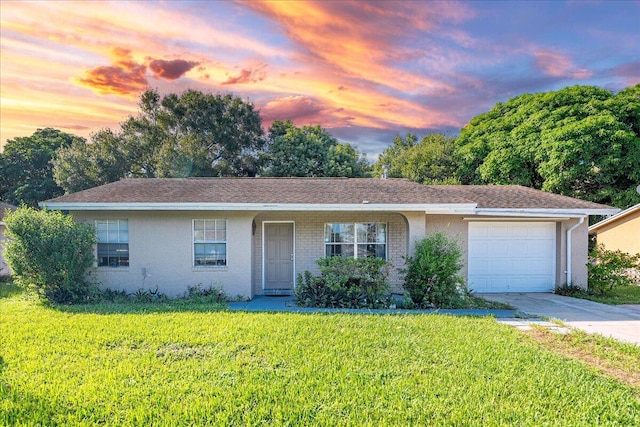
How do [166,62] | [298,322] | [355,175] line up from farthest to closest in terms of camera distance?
[355,175]
[166,62]
[298,322]

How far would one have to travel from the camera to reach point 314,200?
33.4 feet

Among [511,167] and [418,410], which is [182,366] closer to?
[418,410]

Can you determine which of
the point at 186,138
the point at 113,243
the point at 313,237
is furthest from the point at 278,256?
the point at 186,138

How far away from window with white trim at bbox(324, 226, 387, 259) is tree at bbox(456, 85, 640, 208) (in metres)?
13.9

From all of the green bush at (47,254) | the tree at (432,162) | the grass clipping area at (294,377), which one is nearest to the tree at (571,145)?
the tree at (432,162)

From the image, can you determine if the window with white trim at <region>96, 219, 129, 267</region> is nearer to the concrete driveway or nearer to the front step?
the front step

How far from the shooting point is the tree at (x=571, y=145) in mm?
18938

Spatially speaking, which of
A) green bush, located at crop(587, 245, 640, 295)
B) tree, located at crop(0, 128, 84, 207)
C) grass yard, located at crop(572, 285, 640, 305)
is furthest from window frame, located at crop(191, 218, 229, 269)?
tree, located at crop(0, 128, 84, 207)

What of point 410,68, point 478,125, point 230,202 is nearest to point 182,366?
point 230,202

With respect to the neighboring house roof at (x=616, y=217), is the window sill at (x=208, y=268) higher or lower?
lower

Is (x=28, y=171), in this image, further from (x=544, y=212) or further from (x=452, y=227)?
(x=544, y=212)

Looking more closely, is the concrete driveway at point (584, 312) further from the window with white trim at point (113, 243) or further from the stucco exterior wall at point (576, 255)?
the window with white trim at point (113, 243)

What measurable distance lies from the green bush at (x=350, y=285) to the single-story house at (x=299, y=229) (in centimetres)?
147

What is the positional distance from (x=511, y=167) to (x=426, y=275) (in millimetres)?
16100
